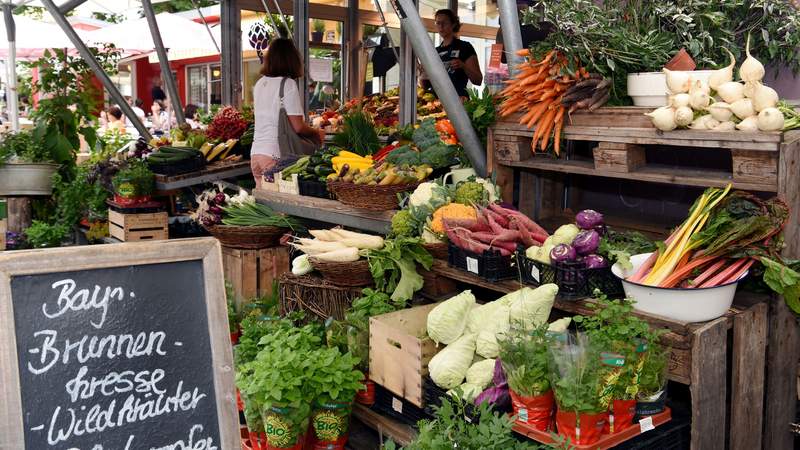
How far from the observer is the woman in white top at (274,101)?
21.2ft

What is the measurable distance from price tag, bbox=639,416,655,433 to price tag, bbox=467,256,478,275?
1.10 meters

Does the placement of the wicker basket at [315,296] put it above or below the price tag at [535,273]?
below

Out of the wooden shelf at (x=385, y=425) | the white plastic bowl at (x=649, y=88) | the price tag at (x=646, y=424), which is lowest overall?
the wooden shelf at (x=385, y=425)

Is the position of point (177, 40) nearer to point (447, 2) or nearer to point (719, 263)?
point (447, 2)

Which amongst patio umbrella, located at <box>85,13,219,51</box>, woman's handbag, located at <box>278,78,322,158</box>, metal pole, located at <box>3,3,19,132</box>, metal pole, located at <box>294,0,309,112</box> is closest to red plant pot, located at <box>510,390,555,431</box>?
woman's handbag, located at <box>278,78,322,158</box>

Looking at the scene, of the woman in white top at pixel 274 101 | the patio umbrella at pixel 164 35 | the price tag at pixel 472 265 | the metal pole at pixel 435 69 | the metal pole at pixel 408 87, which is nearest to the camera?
the price tag at pixel 472 265

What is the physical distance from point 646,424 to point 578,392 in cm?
41

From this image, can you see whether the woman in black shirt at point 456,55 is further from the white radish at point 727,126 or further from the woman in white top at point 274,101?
the white radish at point 727,126

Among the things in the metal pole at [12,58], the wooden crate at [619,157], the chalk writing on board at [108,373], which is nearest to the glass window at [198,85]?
the metal pole at [12,58]

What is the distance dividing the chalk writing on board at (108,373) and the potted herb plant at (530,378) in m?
1.14

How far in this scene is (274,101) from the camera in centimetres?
657

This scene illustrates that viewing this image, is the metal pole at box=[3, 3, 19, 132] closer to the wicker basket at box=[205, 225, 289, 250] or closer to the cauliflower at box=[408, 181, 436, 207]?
the wicker basket at box=[205, 225, 289, 250]

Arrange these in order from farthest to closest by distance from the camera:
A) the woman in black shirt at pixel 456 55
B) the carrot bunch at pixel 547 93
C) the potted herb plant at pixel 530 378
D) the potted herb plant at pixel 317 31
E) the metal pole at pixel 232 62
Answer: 1. the metal pole at pixel 232 62
2. the potted herb plant at pixel 317 31
3. the woman in black shirt at pixel 456 55
4. the carrot bunch at pixel 547 93
5. the potted herb plant at pixel 530 378

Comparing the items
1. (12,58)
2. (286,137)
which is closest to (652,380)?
(286,137)
